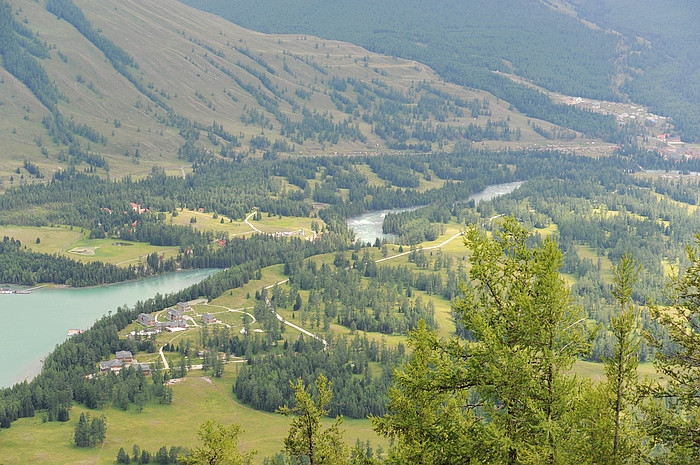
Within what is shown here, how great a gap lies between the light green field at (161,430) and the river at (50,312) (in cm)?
2166

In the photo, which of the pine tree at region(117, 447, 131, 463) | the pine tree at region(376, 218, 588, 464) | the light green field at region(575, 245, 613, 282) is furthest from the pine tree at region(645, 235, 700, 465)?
the light green field at region(575, 245, 613, 282)

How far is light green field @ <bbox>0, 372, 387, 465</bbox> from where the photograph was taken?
91.8 meters

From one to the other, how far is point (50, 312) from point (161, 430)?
203 ft

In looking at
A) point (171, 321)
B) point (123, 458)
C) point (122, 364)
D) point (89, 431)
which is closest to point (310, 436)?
point (123, 458)

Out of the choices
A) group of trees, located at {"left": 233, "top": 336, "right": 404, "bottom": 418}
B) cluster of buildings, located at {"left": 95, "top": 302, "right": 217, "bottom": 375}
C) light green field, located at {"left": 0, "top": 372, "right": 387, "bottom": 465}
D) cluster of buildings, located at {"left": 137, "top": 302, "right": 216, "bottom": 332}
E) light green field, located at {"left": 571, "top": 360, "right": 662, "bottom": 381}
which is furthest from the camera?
cluster of buildings, located at {"left": 137, "top": 302, "right": 216, "bottom": 332}

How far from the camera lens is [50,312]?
154m

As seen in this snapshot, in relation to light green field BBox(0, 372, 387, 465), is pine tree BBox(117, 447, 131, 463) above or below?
above

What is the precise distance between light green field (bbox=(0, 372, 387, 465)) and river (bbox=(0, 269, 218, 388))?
2166 cm

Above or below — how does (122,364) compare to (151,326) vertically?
above

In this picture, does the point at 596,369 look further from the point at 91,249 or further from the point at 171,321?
the point at 91,249

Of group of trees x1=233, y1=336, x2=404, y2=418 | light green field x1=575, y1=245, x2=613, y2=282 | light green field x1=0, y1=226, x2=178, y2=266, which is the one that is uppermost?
group of trees x1=233, y1=336, x2=404, y2=418

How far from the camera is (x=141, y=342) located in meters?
128

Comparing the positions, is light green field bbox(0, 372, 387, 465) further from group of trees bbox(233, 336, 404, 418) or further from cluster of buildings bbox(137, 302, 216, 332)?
cluster of buildings bbox(137, 302, 216, 332)

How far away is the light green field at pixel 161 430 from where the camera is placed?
9181 cm
